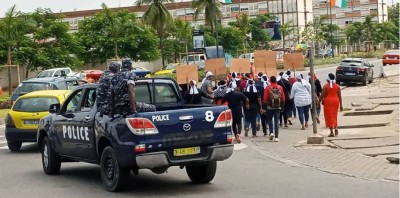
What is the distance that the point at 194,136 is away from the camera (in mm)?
10992

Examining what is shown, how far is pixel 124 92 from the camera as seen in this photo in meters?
11.3

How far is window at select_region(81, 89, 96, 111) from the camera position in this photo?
1238cm

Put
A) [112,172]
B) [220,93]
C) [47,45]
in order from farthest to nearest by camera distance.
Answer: [47,45] → [220,93] → [112,172]

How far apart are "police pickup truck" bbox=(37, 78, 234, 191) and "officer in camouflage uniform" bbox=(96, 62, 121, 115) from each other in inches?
6.0

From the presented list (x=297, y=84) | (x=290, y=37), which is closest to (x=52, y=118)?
(x=297, y=84)

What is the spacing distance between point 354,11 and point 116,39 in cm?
6422

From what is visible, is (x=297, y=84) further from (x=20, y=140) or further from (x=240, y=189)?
(x=240, y=189)

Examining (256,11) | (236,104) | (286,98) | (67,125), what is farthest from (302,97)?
(256,11)

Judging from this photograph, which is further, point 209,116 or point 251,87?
point 251,87

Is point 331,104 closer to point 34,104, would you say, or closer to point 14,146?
point 34,104

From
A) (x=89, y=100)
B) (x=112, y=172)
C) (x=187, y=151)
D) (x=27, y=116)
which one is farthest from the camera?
(x=27, y=116)

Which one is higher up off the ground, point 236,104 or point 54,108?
point 54,108

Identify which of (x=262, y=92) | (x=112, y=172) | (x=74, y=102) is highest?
(x=74, y=102)

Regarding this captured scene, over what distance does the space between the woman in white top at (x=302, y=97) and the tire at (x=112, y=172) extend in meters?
11.1
